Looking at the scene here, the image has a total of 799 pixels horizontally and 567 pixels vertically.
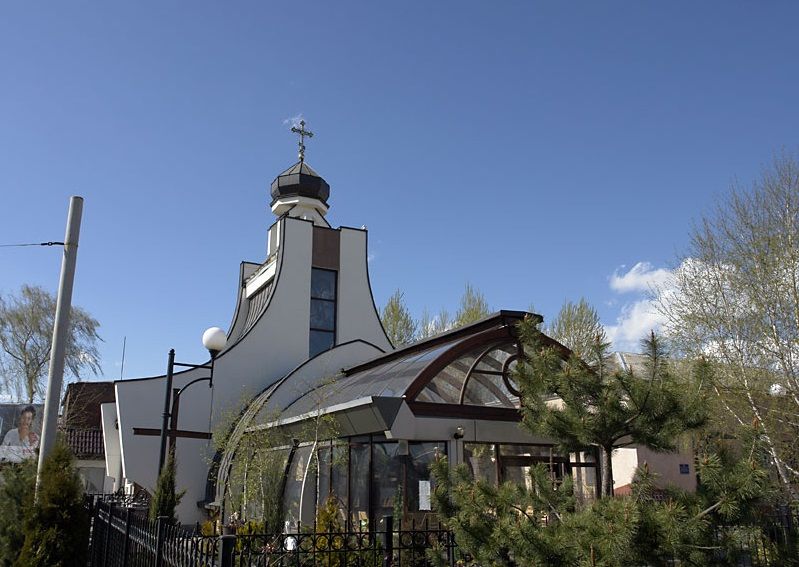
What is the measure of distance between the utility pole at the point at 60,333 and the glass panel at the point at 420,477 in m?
6.27

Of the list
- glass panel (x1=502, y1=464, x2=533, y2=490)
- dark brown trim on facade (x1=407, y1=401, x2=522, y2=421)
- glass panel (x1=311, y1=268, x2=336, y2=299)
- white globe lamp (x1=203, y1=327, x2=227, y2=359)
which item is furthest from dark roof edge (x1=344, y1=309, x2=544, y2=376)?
glass panel (x1=311, y1=268, x2=336, y2=299)

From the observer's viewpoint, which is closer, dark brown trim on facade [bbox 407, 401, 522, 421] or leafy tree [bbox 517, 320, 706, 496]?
leafy tree [bbox 517, 320, 706, 496]

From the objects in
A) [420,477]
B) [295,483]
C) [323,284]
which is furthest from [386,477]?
[323,284]

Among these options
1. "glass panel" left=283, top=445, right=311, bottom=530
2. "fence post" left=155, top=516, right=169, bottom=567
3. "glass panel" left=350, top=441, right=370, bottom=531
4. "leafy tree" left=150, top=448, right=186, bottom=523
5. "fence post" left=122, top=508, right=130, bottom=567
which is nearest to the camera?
"fence post" left=155, top=516, right=169, bottom=567

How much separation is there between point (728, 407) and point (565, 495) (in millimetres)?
9344

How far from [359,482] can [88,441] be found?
740 inches

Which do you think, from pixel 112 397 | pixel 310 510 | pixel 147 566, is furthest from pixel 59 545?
pixel 112 397

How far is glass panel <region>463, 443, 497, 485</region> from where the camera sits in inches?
515

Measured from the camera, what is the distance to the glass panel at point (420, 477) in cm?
1239

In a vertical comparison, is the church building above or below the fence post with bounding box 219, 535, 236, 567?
above

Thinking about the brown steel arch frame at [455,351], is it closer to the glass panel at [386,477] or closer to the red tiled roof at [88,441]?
the glass panel at [386,477]

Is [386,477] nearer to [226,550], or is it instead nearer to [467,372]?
[467,372]

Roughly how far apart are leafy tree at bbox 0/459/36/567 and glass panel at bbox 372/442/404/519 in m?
6.02

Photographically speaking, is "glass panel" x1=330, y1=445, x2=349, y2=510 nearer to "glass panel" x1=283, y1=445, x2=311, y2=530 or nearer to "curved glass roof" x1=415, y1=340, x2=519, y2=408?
"glass panel" x1=283, y1=445, x2=311, y2=530
